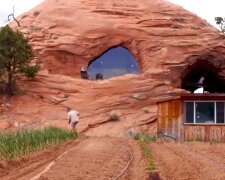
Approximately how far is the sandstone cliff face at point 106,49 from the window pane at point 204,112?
6.22m

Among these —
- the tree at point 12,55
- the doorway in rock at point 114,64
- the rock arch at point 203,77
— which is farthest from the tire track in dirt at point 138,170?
the rock arch at point 203,77

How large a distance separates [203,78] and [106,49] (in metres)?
9.20

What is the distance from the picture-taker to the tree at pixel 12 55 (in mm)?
36656

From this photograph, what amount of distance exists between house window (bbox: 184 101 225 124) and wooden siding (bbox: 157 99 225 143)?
0.28m

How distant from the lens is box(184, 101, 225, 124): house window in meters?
29.9

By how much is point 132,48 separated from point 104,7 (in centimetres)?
424

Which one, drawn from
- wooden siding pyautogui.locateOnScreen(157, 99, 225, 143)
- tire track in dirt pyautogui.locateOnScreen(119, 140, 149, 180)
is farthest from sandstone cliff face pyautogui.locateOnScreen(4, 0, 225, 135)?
tire track in dirt pyautogui.locateOnScreen(119, 140, 149, 180)

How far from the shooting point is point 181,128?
98.9ft

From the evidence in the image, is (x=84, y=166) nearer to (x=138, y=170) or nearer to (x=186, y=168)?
(x=138, y=170)

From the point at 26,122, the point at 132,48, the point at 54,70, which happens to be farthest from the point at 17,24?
the point at 26,122

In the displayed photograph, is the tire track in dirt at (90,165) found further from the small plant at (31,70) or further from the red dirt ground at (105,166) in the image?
the small plant at (31,70)

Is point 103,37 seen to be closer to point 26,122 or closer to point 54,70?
point 54,70

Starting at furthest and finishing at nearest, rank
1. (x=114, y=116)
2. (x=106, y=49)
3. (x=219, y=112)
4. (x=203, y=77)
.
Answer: (x=203, y=77) → (x=106, y=49) → (x=114, y=116) → (x=219, y=112)

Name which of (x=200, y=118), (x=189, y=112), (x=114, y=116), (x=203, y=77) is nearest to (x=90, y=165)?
(x=200, y=118)
